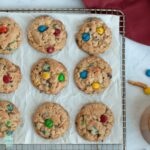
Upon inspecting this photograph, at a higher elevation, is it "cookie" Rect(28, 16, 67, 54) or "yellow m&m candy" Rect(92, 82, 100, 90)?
"cookie" Rect(28, 16, 67, 54)

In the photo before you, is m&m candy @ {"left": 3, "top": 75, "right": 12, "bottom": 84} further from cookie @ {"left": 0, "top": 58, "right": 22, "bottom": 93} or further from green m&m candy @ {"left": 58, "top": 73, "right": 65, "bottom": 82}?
green m&m candy @ {"left": 58, "top": 73, "right": 65, "bottom": 82}

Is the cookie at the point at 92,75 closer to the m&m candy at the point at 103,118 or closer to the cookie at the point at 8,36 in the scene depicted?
the m&m candy at the point at 103,118

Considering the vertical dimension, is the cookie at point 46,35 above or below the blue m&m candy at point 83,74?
above

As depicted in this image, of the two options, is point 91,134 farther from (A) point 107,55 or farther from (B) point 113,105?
(A) point 107,55

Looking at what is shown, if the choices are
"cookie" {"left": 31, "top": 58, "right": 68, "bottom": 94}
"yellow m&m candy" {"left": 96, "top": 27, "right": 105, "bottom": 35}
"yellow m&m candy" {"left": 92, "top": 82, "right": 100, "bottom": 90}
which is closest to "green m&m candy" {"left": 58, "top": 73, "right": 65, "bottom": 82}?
"cookie" {"left": 31, "top": 58, "right": 68, "bottom": 94}

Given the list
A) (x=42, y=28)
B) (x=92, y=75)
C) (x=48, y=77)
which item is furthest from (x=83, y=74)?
(x=42, y=28)

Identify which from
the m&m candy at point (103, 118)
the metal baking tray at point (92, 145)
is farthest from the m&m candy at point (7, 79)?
the m&m candy at point (103, 118)
